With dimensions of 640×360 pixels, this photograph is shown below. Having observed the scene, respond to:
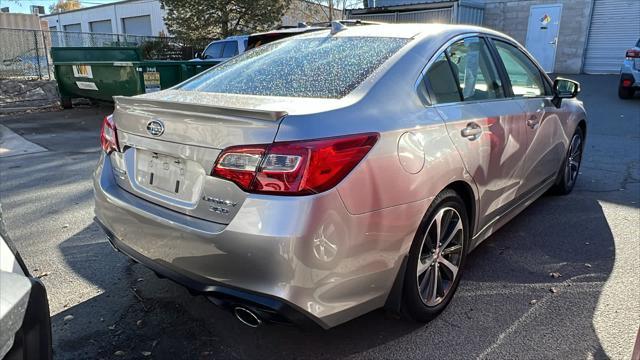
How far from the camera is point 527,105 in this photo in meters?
3.57

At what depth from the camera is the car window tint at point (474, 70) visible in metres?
2.95

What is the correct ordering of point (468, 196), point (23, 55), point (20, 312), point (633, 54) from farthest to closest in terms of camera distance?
point (23, 55)
point (633, 54)
point (468, 196)
point (20, 312)

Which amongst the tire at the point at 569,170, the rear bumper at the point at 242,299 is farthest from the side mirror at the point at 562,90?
the rear bumper at the point at 242,299

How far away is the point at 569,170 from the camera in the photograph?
493cm

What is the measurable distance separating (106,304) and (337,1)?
21433mm

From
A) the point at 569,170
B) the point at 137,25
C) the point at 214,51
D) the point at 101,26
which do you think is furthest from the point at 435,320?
the point at 101,26

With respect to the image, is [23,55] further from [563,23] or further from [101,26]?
[101,26]

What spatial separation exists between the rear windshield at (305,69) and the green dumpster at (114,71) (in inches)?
292

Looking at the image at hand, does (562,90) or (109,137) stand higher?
(562,90)

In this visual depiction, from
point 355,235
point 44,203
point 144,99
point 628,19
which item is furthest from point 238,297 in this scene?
point 628,19

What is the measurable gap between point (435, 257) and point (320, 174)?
1.09 m

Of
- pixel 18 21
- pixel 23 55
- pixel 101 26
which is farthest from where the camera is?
pixel 101 26

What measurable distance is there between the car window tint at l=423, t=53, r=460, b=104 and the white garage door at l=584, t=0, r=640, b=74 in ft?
58.1

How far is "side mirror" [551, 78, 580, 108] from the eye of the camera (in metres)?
4.13
